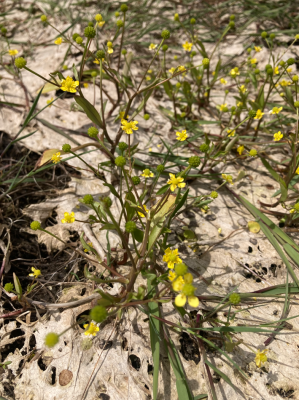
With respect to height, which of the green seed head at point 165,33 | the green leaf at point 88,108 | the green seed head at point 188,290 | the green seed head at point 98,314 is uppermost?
the green seed head at point 165,33

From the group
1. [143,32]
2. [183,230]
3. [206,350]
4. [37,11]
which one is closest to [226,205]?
[183,230]

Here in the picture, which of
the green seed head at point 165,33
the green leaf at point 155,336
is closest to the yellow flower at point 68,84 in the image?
the green seed head at point 165,33

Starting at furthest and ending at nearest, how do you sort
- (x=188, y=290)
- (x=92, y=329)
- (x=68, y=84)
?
(x=68, y=84) → (x=92, y=329) → (x=188, y=290)

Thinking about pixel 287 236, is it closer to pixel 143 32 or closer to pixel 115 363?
pixel 115 363

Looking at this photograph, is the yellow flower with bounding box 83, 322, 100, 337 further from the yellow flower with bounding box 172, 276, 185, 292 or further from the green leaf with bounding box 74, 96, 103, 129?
the green leaf with bounding box 74, 96, 103, 129

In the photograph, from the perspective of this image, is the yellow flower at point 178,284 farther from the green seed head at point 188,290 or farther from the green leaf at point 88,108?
the green leaf at point 88,108

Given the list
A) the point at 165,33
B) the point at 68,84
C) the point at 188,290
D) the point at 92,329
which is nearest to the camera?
the point at 188,290

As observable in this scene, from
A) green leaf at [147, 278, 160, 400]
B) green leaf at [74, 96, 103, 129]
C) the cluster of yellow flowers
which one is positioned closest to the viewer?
the cluster of yellow flowers

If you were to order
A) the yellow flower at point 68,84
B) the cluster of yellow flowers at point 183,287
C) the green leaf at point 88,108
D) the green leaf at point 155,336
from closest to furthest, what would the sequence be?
the cluster of yellow flowers at point 183,287 → the green leaf at point 155,336 → the yellow flower at point 68,84 → the green leaf at point 88,108

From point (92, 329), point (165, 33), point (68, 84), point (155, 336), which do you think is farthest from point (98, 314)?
point (165, 33)

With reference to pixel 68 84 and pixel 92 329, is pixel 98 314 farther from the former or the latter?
pixel 68 84

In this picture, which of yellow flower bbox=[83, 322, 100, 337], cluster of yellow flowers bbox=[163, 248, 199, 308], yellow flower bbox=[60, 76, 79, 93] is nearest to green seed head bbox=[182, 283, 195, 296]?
cluster of yellow flowers bbox=[163, 248, 199, 308]
